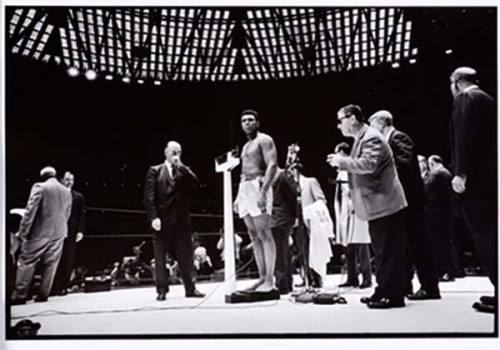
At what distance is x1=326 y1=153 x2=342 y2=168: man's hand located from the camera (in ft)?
14.4

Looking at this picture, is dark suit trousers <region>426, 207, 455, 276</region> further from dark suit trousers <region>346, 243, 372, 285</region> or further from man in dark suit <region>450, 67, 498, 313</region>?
dark suit trousers <region>346, 243, 372, 285</region>

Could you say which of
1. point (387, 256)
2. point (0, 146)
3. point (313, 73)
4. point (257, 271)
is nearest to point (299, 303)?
point (257, 271)

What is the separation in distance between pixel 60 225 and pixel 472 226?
2.65m

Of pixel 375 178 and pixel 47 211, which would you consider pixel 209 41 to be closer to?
pixel 375 178

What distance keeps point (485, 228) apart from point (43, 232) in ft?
9.32

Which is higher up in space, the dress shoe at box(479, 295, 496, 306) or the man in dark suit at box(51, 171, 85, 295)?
the man in dark suit at box(51, 171, 85, 295)

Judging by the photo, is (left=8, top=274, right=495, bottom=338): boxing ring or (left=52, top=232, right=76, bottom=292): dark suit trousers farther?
(left=52, top=232, right=76, bottom=292): dark suit trousers

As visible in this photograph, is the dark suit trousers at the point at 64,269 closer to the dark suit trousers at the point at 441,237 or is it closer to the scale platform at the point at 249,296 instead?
the scale platform at the point at 249,296

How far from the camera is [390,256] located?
434cm

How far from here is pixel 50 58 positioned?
175 inches

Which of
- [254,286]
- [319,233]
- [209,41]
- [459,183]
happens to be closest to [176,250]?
[254,286]

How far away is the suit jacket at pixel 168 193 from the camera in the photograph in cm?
445

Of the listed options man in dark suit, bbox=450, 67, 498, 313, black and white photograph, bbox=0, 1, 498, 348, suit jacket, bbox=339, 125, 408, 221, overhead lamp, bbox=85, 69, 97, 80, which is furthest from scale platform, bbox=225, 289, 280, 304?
overhead lamp, bbox=85, 69, 97, 80

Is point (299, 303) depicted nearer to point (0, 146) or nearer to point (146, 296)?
point (146, 296)
